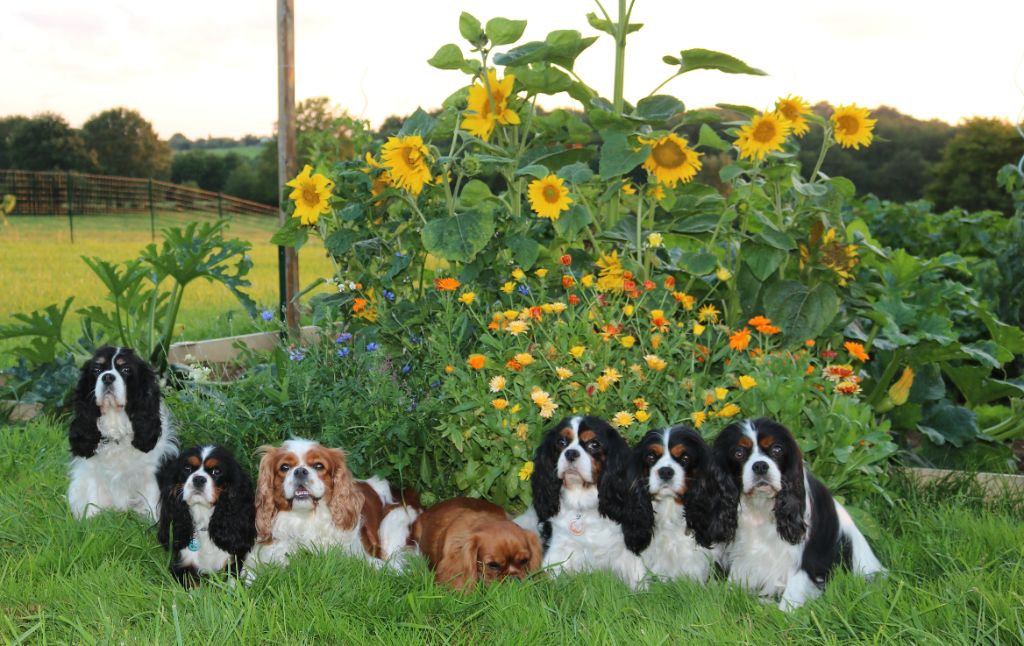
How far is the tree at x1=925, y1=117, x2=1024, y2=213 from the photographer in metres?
25.5

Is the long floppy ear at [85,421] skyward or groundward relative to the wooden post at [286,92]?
groundward

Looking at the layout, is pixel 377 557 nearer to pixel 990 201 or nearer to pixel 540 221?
pixel 540 221

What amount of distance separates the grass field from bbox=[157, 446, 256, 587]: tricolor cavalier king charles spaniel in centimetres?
287

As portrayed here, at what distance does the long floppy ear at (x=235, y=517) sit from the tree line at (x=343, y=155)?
13.3 ft

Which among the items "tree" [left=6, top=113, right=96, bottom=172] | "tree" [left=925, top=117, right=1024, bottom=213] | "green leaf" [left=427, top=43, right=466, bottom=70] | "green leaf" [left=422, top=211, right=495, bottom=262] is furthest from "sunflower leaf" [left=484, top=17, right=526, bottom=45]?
"tree" [left=6, top=113, right=96, bottom=172]

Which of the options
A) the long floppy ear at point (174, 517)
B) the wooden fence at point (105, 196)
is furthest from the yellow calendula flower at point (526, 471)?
the wooden fence at point (105, 196)

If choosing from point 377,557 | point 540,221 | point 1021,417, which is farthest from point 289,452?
point 1021,417

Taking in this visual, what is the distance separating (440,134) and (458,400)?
6.40 feet

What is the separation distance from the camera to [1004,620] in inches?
114

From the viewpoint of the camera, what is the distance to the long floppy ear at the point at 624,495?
335cm

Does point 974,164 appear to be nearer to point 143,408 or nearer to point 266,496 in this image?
point 143,408

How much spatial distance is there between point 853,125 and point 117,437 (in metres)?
3.93

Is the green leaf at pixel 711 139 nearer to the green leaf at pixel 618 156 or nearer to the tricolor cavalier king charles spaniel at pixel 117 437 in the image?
the green leaf at pixel 618 156

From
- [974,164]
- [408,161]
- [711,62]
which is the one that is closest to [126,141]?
[974,164]
